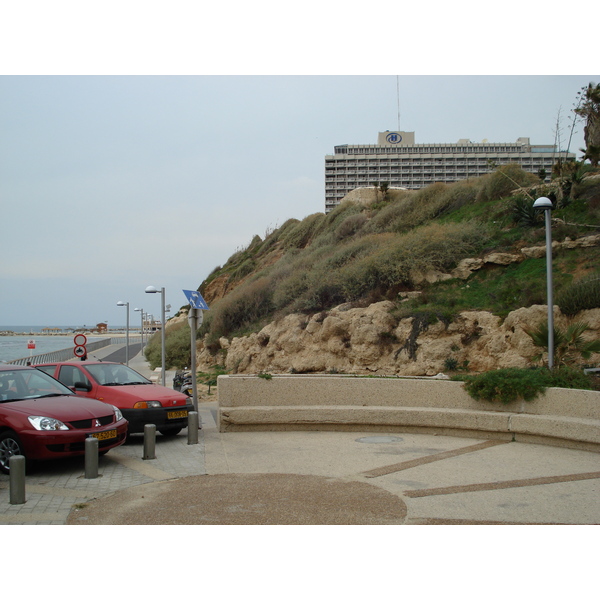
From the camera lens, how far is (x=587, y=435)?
8.62 m

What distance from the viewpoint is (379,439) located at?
10.2 metres

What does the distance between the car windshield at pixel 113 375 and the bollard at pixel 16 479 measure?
4863 mm

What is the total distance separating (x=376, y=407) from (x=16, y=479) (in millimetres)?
6269

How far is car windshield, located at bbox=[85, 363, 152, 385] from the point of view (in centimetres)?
1149

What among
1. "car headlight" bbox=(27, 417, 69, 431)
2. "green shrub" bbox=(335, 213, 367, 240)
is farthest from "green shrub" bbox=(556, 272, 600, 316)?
"green shrub" bbox=(335, 213, 367, 240)

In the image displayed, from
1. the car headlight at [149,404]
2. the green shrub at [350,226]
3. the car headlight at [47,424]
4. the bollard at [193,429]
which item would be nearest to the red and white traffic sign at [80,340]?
the car headlight at [149,404]

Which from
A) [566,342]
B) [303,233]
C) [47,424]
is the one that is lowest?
[47,424]

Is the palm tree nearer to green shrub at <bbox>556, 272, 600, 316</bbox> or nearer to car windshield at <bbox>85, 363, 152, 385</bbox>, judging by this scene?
green shrub at <bbox>556, 272, 600, 316</bbox>

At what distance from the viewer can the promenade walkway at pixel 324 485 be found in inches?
233

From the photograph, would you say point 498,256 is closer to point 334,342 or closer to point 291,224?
point 334,342

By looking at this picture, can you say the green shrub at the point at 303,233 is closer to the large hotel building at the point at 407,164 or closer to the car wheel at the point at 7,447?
the car wheel at the point at 7,447

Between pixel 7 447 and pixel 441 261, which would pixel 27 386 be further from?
pixel 441 261

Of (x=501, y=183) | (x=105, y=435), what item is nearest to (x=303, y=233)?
(x=501, y=183)

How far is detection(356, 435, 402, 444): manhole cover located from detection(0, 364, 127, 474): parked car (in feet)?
12.7
